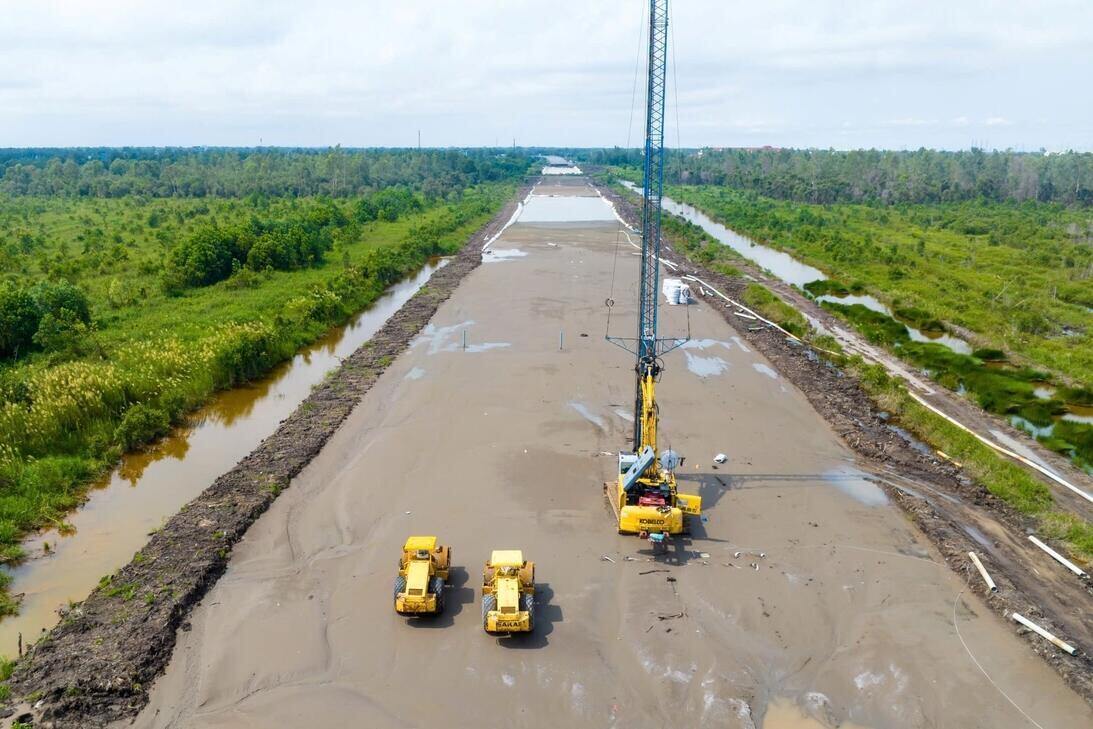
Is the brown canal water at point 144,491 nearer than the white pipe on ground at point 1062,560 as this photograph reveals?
Yes

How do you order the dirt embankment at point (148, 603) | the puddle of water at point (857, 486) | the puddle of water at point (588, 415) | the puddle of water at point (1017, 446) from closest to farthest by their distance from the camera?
the dirt embankment at point (148, 603)
the puddle of water at point (857, 486)
the puddle of water at point (1017, 446)
the puddle of water at point (588, 415)

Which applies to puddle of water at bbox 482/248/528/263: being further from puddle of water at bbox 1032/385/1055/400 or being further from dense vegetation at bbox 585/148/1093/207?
dense vegetation at bbox 585/148/1093/207

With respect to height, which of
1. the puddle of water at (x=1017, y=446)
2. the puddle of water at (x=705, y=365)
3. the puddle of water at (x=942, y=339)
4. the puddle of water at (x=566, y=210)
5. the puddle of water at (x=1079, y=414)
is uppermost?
the puddle of water at (x=566, y=210)

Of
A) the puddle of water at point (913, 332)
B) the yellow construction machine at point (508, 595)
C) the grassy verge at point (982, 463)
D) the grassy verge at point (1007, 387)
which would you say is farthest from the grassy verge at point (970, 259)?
the yellow construction machine at point (508, 595)

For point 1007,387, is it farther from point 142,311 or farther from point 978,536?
point 142,311

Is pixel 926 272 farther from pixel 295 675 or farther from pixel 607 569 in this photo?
pixel 295 675

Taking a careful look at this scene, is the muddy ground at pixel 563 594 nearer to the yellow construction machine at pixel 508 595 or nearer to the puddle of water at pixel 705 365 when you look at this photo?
the yellow construction machine at pixel 508 595

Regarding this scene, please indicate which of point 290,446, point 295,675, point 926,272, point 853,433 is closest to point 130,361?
point 290,446
